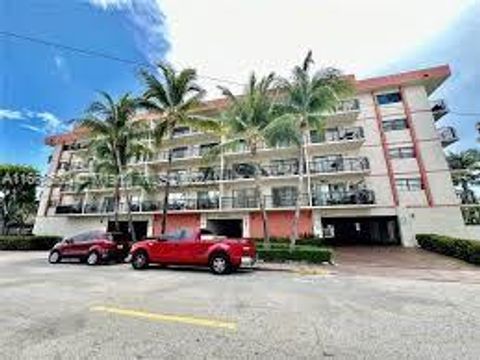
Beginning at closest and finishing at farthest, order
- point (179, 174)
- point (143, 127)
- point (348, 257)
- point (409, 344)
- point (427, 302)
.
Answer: point (409, 344), point (427, 302), point (348, 257), point (143, 127), point (179, 174)

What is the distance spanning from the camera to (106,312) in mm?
6457

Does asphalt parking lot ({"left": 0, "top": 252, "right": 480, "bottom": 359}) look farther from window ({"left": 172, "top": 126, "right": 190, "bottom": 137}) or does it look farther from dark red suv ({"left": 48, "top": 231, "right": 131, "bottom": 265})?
window ({"left": 172, "top": 126, "right": 190, "bottom": 137})

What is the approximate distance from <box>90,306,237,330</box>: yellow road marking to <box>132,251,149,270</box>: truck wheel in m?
7.58

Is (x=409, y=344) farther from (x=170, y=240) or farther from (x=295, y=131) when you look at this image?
(x=295, y=131)

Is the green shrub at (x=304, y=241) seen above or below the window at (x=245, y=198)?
below

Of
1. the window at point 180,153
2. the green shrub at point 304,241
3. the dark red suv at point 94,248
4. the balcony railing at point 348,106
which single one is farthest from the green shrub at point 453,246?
the window at point 180,153

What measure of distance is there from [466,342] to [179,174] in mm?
28191

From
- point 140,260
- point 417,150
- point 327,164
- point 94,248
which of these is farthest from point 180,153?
point 417,150

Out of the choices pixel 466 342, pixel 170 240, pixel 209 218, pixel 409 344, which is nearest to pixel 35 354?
pixel 409 344

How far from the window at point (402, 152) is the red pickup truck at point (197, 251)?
1749 cm

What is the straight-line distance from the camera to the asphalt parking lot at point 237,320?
171 inches

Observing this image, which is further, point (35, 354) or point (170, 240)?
point (170, 240)

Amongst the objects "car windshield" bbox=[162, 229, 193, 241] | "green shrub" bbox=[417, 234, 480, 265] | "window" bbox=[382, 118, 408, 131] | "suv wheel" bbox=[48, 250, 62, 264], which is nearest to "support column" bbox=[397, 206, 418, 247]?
"green shrub" bbox=[417, 234, 480, 265]

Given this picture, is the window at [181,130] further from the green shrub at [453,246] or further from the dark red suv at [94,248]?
the green shrub at [453,246]
